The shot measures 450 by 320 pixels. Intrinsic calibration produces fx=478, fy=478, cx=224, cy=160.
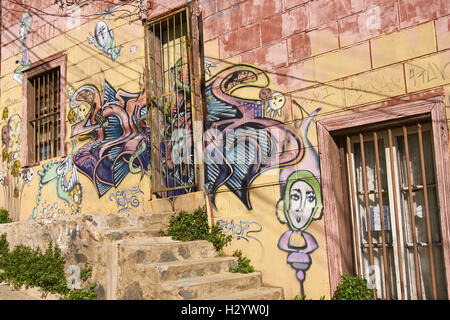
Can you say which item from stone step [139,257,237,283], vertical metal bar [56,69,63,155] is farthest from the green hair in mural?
vertical metal bar [56,69,63,155]

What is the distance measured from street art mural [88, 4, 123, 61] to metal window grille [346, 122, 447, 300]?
4335 millimetres

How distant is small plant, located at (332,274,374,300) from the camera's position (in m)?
5.01

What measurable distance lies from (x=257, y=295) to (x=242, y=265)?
Result: 734mm

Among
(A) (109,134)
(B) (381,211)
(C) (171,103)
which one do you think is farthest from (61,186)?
(B) (381,211)

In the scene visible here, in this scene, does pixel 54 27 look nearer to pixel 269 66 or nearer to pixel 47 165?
pixel 47 165

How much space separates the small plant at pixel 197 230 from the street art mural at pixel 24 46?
4.99 m

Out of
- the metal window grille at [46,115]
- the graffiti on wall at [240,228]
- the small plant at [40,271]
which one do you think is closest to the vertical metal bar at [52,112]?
the metal window grille at [46,115]

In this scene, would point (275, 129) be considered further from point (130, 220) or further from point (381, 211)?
point (130, 220)

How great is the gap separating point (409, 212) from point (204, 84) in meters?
3.19

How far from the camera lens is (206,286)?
15.9ft

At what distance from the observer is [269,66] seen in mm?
5957
